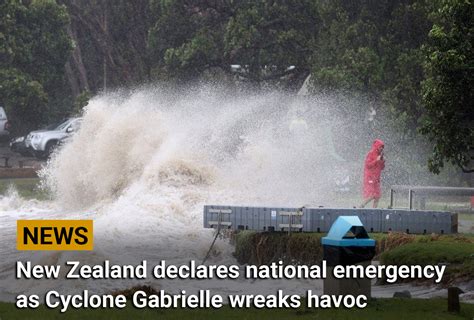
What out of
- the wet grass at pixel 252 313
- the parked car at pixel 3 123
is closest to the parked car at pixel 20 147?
the parked car at pixel 3 123

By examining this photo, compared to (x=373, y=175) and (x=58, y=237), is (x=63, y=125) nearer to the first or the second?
(x=58, y=237)

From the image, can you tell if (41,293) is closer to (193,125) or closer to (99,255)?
(99,255)

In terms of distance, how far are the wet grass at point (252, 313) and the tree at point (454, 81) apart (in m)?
6.67

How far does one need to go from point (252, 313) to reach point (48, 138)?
146ft

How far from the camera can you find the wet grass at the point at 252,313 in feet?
53.6

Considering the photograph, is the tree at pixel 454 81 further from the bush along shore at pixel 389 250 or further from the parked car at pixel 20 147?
the parked car at pixel 20 147

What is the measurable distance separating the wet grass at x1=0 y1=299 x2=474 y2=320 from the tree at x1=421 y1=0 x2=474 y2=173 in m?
6.67

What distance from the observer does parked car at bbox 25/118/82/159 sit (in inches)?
2368

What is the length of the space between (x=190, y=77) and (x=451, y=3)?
1534 inches

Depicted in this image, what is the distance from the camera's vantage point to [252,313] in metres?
16.8

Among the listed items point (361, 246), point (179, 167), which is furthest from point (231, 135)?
point (361, 246)

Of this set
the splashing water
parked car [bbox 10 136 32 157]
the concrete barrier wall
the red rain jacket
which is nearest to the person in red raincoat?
the red rain jacket

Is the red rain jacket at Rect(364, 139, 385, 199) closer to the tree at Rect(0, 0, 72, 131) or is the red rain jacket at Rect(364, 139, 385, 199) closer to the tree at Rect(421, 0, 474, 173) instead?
the tree at Rect(421, 0, 474, 173)

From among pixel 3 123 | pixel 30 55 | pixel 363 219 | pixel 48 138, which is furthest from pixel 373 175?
pixel 3 123
